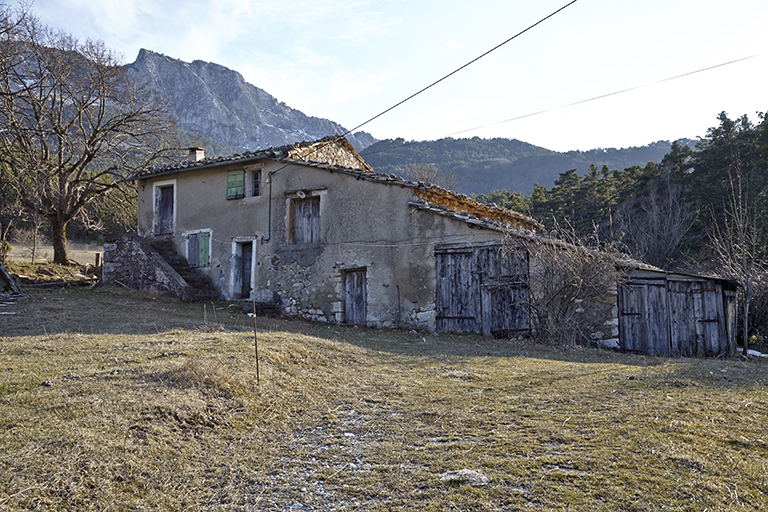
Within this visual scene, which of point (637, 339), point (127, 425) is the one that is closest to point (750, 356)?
point (637, 339)

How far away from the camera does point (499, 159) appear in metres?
57.1

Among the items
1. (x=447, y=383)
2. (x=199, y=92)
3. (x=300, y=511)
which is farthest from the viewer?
(x=199, y=92)

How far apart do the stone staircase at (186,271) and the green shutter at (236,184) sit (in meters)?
2.50

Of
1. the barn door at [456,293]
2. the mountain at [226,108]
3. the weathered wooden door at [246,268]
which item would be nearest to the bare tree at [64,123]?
the weathered wooden door at [246,268]

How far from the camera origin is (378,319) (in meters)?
11.9

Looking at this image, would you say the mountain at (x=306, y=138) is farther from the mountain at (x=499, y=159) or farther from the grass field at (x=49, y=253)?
the grass field at (x=49, y=253)

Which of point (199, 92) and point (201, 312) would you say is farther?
point (199, 92)

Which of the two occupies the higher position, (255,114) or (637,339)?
(255,114)

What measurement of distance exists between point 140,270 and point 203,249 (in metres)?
1.78

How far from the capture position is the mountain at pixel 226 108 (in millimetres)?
86812

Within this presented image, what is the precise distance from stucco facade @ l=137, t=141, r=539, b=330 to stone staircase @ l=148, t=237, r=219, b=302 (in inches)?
6.4

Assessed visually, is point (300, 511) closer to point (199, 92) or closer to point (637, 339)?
point (637, 339)

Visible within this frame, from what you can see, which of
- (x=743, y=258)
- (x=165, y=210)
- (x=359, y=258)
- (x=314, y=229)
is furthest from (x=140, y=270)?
(x=743, y=258)

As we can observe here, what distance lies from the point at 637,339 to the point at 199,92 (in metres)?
99.0
